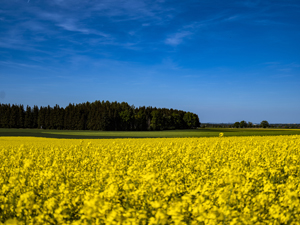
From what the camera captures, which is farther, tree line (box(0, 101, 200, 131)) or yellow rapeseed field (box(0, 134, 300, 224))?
tree line (box(0, 101, 200, 131))

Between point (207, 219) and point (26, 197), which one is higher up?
point (26, 197)

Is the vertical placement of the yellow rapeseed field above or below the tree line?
below

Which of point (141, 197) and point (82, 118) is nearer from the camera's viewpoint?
point (141, 197)

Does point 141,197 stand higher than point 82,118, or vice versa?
point 82,118

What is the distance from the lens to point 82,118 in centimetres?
9794

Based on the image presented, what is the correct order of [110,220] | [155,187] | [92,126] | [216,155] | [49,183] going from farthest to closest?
[92,126], [216,155], [49,183], [155,187], [110,220]

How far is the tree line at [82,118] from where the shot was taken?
97188 millimetres

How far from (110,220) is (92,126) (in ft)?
312

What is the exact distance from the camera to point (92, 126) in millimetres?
96250

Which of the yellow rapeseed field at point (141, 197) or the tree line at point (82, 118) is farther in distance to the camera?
the tree line at point (82, 118)

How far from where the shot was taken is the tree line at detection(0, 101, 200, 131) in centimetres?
9719

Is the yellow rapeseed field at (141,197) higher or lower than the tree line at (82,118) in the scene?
lower

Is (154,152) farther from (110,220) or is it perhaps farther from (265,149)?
(110,220)

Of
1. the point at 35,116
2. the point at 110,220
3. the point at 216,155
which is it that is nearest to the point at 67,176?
the point at 110,220
